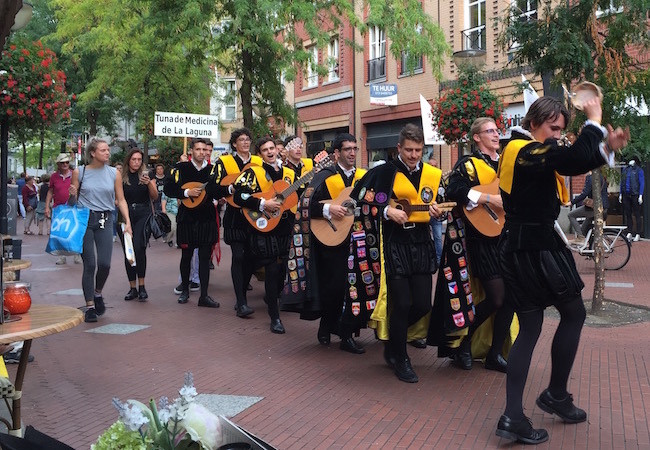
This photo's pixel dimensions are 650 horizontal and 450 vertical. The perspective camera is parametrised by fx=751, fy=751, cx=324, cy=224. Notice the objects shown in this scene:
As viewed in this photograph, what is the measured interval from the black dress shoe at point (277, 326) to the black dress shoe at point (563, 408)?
3.48m

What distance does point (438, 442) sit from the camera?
4.48 metres

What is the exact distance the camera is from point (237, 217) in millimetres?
8320

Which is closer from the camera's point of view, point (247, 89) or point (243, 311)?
point (243, 311)

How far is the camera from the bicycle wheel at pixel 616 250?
12.7m

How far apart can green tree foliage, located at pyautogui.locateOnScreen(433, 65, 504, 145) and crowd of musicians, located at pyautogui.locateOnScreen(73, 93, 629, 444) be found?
6201mm

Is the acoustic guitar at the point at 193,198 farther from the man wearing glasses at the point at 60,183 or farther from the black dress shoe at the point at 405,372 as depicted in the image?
the man wearing glasses at the point at 60,183

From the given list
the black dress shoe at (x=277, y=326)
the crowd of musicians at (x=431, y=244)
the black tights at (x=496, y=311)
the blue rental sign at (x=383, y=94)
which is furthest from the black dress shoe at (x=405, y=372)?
the blue rental sign at (x=383, y=94)

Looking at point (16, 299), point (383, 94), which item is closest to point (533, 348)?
point (16, 299)

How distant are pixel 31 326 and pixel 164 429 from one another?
1.19m

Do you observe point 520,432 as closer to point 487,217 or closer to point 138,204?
point 487,217

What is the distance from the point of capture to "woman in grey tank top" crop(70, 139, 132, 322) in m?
8.17

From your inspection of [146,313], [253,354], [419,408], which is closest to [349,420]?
[419,408]

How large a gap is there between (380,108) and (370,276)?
21.9 m

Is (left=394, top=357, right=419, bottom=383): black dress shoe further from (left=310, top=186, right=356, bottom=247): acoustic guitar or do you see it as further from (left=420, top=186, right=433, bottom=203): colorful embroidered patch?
(left=310, top=186, right=356, bottom=247): acoustic guitar
